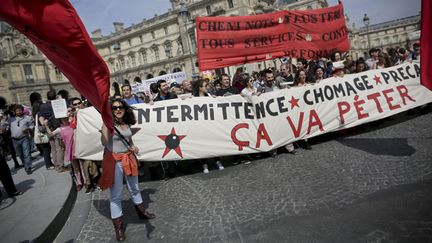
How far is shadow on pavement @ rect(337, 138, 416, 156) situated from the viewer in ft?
16.4

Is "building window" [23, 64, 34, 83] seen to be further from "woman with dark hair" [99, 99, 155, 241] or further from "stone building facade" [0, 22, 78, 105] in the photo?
"woman with dark hair" [99, 99, 155, 241]

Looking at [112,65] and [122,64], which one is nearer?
[122,64]

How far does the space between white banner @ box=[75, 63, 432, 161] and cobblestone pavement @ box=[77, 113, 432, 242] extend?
516 millimetres

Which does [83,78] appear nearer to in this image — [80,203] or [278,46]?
[80,203]

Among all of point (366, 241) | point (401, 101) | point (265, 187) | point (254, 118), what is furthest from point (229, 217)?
point (401, 101)

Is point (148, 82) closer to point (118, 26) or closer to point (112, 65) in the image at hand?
point (112, 65)

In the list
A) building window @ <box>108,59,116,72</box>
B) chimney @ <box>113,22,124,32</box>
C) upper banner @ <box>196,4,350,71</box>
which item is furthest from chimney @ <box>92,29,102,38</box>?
upper banner @ <box>196,4,350,71</box>

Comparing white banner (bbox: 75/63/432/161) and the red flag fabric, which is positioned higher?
the red flag fabric

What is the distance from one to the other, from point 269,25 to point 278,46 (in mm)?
573

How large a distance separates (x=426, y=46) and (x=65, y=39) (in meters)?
4.32

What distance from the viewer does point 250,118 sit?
6062 millimetres

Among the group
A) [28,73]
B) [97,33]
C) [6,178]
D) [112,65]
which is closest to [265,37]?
[6,178]

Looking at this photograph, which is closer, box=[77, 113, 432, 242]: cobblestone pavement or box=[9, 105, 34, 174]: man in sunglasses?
box=[77, 113, 432, 242]: cobblestone pavement

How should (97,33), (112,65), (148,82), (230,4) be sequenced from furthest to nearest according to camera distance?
1. (97,33)
2. (112,65)
3. (230,4)
4. (148,82)
